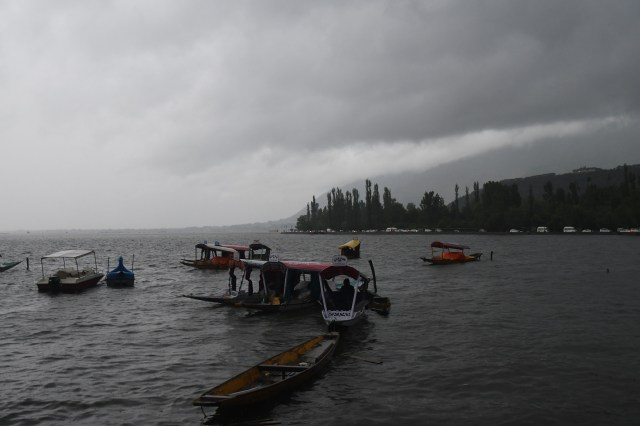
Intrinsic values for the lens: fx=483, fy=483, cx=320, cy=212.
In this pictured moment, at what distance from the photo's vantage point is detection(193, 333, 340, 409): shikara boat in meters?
15.6

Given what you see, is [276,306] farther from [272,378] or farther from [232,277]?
[272,378]

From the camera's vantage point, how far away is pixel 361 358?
23.0 metres

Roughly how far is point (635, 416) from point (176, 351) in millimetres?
20177

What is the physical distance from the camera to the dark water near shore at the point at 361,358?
1692cm

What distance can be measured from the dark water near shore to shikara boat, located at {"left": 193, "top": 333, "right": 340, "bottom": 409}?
0.52 metres

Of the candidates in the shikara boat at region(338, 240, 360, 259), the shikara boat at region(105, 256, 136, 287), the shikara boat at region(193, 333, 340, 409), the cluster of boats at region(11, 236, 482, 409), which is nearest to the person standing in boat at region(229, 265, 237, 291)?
the cluster of boats at region(11, 236, 482, 409)

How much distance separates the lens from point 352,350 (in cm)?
2503

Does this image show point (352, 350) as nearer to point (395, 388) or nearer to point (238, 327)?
point (395, 388)

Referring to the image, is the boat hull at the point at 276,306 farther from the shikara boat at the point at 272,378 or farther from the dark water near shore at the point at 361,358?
the shikara boat at the point at 272,378

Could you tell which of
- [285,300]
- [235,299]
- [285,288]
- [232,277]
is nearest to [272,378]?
[285,300]

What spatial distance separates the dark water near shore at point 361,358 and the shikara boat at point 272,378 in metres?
0.52

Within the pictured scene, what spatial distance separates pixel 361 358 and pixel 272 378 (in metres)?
5.79

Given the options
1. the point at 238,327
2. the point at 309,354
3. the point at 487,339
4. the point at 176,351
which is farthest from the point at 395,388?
the point at 238,327

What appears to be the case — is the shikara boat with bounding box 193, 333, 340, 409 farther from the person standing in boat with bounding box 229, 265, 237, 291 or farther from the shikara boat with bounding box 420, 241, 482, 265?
the shikara boat with bounding box 420, 241, 482, 265
